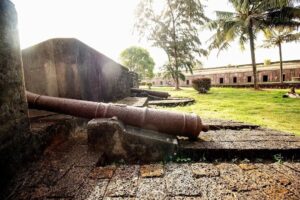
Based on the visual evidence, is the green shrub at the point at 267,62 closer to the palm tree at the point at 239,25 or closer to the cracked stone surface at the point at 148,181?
the palm tree at the point at 239,25

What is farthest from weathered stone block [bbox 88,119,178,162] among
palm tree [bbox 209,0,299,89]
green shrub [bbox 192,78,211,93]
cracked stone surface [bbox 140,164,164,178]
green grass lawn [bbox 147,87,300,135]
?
palm tree [bbox 209,0,299,89]

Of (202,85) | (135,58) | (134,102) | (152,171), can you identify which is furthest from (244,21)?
(135,58)

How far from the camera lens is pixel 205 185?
6.40ft

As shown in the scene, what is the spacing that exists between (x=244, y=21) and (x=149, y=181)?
20.2 meters

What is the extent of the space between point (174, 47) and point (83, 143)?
20506 millimetres

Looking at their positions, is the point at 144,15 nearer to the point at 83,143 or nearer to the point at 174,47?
the point at 174,47

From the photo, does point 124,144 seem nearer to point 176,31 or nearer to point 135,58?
point 176,31

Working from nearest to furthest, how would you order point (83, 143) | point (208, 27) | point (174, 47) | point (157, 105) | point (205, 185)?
point (205, 185)
point (83, 143)
point (157, 105)
point (208, 27)
point (174, 47)

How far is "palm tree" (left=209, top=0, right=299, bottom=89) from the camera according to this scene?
59.0ft

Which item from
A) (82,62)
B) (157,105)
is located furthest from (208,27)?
(82,62)

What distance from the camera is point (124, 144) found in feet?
8.85

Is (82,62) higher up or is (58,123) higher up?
(82,62)

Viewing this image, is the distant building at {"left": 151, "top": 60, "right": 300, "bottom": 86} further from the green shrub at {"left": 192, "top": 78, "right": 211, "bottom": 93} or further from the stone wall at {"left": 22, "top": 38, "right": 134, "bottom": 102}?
the stone wall at {"left": 22, "top": 38, "right": 134, "bottom": 102}

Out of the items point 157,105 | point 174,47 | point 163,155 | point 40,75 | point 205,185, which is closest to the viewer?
point 205,185
